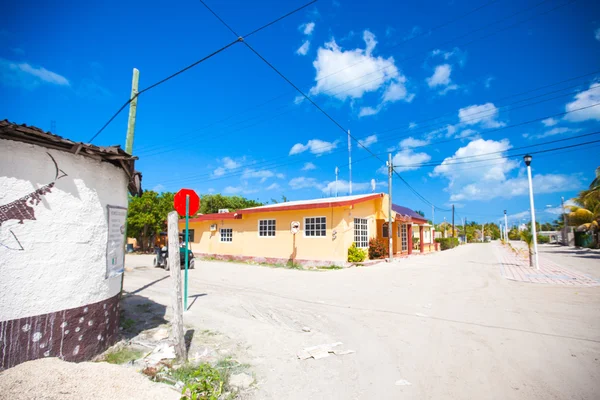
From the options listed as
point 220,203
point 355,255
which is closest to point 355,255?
point 355,255

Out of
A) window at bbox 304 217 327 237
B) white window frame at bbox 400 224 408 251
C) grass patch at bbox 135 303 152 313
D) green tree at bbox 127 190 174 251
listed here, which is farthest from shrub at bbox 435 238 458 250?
grass patch at bbox 135 303 152 313

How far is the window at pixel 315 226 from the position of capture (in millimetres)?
16375

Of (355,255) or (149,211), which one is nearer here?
(355,255)

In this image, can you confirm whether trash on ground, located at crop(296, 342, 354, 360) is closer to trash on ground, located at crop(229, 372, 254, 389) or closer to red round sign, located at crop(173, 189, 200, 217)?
trash on ground, located at crop(229, 372, 254, 389)

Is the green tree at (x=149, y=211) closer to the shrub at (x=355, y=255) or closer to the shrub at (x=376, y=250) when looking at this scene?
the shrub at (x=355, y=255)

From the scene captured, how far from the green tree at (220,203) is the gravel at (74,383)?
139 ft

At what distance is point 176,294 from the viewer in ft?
15.1

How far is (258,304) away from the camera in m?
7.68

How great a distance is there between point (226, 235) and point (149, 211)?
830 cm

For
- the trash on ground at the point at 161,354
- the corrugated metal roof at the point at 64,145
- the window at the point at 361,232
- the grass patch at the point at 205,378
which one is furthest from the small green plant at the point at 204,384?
the window at the point at 361,232

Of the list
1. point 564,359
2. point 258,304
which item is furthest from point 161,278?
point 564,359

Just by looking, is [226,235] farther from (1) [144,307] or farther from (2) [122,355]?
(2) [122,355]

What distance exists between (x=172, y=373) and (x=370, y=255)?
15635 mm

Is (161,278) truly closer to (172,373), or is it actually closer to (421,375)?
(172,373)
